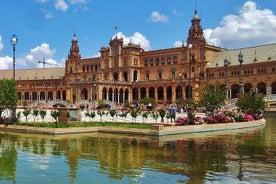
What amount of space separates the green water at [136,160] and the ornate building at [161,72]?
189 ft

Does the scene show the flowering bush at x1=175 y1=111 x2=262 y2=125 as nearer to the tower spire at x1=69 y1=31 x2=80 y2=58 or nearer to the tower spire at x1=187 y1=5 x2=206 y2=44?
the tower spire at x1=187 y1=5 x2=206 y2=44

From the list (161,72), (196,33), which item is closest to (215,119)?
(196,33)

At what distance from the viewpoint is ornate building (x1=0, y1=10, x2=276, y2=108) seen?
85812mm

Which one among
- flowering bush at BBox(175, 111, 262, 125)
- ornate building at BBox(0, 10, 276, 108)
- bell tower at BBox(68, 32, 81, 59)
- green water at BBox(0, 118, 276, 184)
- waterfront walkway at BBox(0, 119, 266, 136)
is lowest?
green water at BBox(0, 118, 276, 184)

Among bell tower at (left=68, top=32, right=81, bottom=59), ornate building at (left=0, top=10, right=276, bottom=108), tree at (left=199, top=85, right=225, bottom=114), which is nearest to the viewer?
tree at (left=199, top=85, right=225, bottom=114)

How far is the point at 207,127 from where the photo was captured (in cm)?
3506

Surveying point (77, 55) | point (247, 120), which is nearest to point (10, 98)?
point (247, 120)

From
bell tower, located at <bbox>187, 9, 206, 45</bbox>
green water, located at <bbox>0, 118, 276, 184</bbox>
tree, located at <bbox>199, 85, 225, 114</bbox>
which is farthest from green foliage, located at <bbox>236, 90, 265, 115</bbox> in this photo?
bell tower, located at <bbox>187, 9, 206, 45</bbox>

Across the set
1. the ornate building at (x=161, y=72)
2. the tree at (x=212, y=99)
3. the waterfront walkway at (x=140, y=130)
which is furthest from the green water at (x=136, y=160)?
the ornate building at (x=161, y=72)

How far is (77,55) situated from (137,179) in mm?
110604

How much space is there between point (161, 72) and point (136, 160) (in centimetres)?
8522

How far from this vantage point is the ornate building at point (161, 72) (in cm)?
8581

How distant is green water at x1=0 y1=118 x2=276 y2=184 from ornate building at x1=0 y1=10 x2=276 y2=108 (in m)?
57.5

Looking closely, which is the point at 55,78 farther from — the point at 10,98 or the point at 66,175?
the point at 66,175
